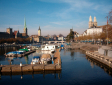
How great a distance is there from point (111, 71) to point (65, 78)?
10.3 metres

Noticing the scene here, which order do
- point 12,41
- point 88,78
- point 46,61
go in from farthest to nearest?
point 12,41 → point 46,61 → point 88,78

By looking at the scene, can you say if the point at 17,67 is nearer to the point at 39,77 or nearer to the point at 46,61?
the point at 39,77

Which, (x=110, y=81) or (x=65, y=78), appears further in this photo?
(x=65, y=78)

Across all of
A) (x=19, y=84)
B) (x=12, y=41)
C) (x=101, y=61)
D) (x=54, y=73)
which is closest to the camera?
(x=19, y=84)

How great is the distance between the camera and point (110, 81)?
2016 centimetres

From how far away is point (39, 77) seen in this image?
21.9 meters

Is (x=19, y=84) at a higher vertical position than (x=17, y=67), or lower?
lower

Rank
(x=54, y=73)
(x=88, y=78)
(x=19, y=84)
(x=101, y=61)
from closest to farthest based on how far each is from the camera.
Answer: (x=19, y=84) → (x=88, y=78) → (x=54, y=73) → (x=101, y=61)

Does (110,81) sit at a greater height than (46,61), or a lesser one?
lesser

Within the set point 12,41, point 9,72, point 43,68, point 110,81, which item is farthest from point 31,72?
point 12,41

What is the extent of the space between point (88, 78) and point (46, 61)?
448 inches

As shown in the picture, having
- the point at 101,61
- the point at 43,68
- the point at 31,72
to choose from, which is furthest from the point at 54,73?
the point at 101,61

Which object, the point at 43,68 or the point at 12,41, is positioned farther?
the point at 12,41

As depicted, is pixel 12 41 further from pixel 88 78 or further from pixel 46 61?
pixel 88 78
